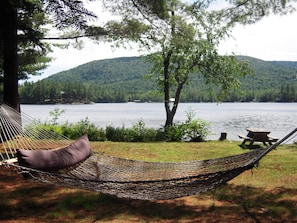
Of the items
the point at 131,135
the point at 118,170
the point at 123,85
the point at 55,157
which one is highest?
the point at 123,85

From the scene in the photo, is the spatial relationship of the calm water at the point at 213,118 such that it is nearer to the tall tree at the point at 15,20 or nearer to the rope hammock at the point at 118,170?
the tall tree at the point at 15,20

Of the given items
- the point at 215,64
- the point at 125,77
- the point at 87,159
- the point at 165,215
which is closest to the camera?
the point at 165,215

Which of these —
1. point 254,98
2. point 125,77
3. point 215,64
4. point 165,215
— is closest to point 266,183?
point 165,215

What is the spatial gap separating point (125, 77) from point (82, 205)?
2254 inches

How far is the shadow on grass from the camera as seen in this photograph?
297 centimetres

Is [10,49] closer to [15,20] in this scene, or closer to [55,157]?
[15,20]

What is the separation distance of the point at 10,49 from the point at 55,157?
315 cm

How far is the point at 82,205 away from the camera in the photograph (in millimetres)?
3311

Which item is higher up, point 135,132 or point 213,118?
point 135,132

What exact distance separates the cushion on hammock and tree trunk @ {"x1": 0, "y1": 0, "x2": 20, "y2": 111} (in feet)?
8.54

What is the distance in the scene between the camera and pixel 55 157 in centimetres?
322

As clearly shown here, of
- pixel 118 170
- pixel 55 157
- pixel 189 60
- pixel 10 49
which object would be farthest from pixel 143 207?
pixel 189 60

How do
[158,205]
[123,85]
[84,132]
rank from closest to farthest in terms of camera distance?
[158,205]
[84,132]
[123,85]

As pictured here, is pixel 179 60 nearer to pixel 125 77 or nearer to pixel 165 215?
pixel 165 215
